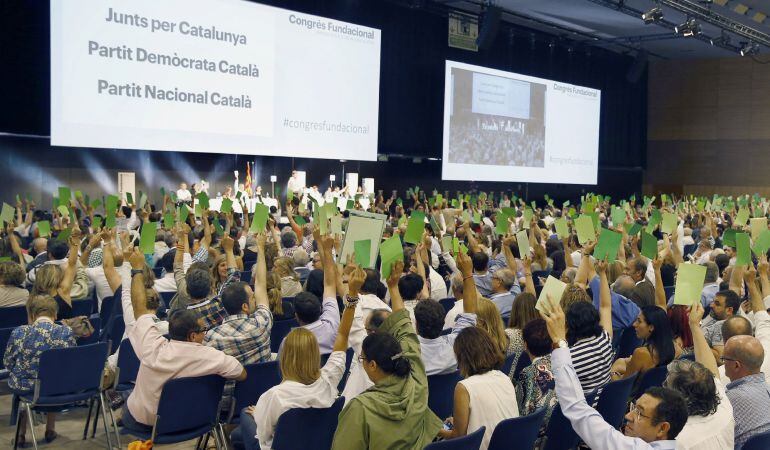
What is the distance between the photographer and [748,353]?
347 centimetres

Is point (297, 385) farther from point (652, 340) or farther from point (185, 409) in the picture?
point (652, 340)

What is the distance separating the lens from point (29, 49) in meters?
14.0

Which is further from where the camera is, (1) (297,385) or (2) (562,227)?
(2) (562,227)

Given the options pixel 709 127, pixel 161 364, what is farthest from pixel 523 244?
pixel 709 127

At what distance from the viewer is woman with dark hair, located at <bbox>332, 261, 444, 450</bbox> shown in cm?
299

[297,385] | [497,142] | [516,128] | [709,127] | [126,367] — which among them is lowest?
[126,367]

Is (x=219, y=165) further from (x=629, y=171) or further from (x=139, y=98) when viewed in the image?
(x=629, y=171)

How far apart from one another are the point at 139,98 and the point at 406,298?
9.40m

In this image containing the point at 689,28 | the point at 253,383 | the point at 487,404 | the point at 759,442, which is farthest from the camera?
the point at 689,28

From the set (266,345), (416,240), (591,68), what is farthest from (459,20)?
(266,345)

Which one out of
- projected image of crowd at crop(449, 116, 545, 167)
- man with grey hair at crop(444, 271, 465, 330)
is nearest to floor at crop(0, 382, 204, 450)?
man with grey hair at crop(444, 271, 465, 330)

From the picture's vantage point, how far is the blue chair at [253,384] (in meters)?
4.18

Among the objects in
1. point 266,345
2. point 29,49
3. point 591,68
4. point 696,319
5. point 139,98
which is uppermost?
A: point 591,68

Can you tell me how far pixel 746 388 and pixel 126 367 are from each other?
356 centimetres
